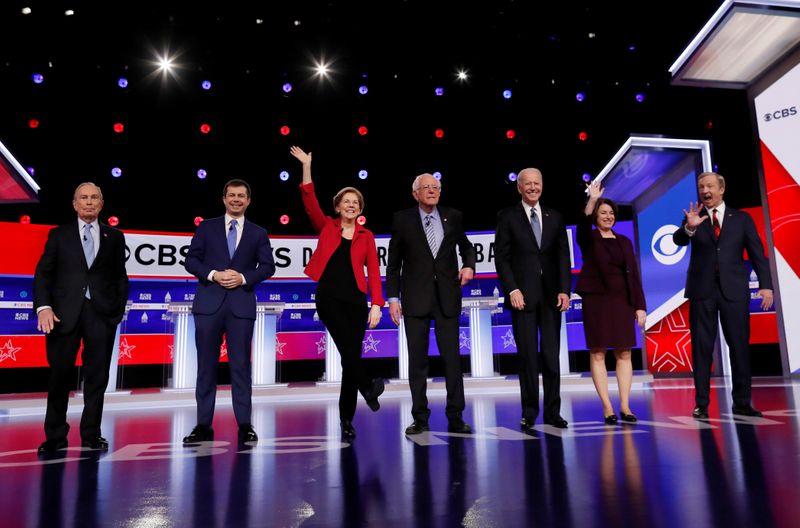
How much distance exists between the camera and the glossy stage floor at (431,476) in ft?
4.78

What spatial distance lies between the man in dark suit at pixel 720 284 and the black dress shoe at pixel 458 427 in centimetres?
148

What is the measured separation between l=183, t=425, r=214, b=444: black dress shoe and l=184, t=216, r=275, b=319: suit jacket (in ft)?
2.12

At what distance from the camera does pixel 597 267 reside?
3.46 m

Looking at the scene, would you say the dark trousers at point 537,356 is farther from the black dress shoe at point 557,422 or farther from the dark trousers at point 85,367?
the dark trousers at point 85,367

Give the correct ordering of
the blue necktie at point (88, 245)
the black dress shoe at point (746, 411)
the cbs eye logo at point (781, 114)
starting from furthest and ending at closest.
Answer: the cbs eye logo at point (781, 114) → the black dress shoe at point (746, 411) → the blue necktie at point (88, 245)

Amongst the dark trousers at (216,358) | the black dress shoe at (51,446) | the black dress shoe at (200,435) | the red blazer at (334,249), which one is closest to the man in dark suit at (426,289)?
the red blazer at (334,249)

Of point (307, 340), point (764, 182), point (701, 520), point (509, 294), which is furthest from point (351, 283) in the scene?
point (307, 340)

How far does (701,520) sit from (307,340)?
761cm

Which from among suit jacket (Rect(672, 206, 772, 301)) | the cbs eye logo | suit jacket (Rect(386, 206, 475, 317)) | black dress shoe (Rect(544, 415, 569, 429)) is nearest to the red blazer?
suit jacket (Rect(386, 206, 475, 317))

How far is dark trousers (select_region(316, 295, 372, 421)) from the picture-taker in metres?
3.03

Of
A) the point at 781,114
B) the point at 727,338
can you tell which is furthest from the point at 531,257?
the point at 781,114

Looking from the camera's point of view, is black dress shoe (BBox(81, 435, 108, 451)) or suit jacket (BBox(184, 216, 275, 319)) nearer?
black dress shoe (BBox(81, 435, 108, 451))

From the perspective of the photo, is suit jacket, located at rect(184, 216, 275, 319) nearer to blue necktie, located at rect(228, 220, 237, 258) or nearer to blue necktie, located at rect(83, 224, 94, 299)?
blue necktie, located at rect(228, 220, 237, 258)

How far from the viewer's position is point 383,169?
10133 millimetres
